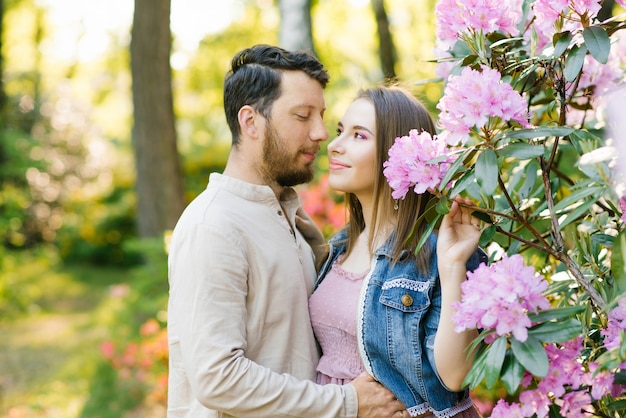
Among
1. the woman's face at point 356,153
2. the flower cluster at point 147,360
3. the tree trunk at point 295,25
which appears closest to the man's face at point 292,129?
the woman's face at point 356,153

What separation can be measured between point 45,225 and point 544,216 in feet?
46.2

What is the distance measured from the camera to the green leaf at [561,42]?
1.74m

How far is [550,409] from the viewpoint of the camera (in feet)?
6.05

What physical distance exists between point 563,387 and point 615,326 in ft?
0.68

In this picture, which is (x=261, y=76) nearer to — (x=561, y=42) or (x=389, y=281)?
(x=389, y=281)

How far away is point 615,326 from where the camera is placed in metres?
1.69

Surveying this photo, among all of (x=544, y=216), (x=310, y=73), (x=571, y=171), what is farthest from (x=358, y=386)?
(x=571, y=171)

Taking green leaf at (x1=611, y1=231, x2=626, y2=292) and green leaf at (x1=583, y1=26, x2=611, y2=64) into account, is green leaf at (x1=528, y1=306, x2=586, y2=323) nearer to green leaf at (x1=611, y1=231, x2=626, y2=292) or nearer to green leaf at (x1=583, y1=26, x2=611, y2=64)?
green leaf at (x1=611, y1=231, x2=626, y2=292)

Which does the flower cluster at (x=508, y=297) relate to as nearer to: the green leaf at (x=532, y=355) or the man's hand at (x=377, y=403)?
the green leaf at (x=532, y=355)

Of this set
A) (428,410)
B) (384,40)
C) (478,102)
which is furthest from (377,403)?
(384,40)

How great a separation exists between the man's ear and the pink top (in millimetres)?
608

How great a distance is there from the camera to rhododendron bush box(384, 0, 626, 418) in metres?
1.54

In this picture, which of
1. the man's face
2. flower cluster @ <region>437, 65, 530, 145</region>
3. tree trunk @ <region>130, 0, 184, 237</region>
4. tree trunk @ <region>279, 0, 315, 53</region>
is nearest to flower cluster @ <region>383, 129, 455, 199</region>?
flower cluster @ <region>437, 65, 530, 145</region>

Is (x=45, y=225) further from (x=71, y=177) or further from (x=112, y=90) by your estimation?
(x=112, y=90)
